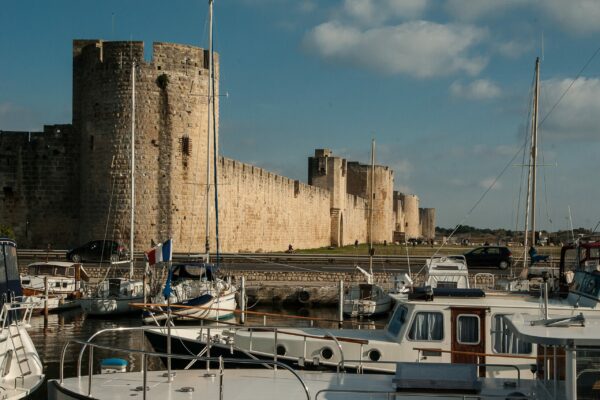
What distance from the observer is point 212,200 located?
1275 inches

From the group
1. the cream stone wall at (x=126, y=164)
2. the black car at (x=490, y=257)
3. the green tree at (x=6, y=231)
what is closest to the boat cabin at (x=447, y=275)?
the cream stone wall at (x=126, y=164)

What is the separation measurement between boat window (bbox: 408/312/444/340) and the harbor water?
3.04 m

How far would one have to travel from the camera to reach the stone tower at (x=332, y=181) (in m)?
54.2

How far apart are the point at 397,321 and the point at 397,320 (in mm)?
26

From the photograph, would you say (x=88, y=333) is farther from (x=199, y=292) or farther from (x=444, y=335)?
(x=444, y=335)

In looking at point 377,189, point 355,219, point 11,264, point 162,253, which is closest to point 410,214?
point 377,189

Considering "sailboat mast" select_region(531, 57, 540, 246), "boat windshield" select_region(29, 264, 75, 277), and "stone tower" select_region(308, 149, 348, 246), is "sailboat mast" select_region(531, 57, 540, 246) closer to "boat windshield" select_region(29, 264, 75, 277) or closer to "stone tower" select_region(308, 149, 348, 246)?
"boat windshield" select_region(29, 264, 75, 277)

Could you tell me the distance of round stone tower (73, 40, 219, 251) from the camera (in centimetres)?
3080

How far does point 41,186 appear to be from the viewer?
34.9 metres

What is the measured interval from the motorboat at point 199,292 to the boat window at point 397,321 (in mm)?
8977

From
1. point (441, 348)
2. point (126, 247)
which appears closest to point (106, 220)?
point (126, 247)

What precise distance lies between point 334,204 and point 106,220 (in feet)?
81.0

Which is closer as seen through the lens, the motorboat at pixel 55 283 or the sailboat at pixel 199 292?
the sailboat at pixel 199 292

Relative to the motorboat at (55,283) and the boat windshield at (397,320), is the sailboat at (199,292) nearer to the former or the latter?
the motorboat at (55,283)
